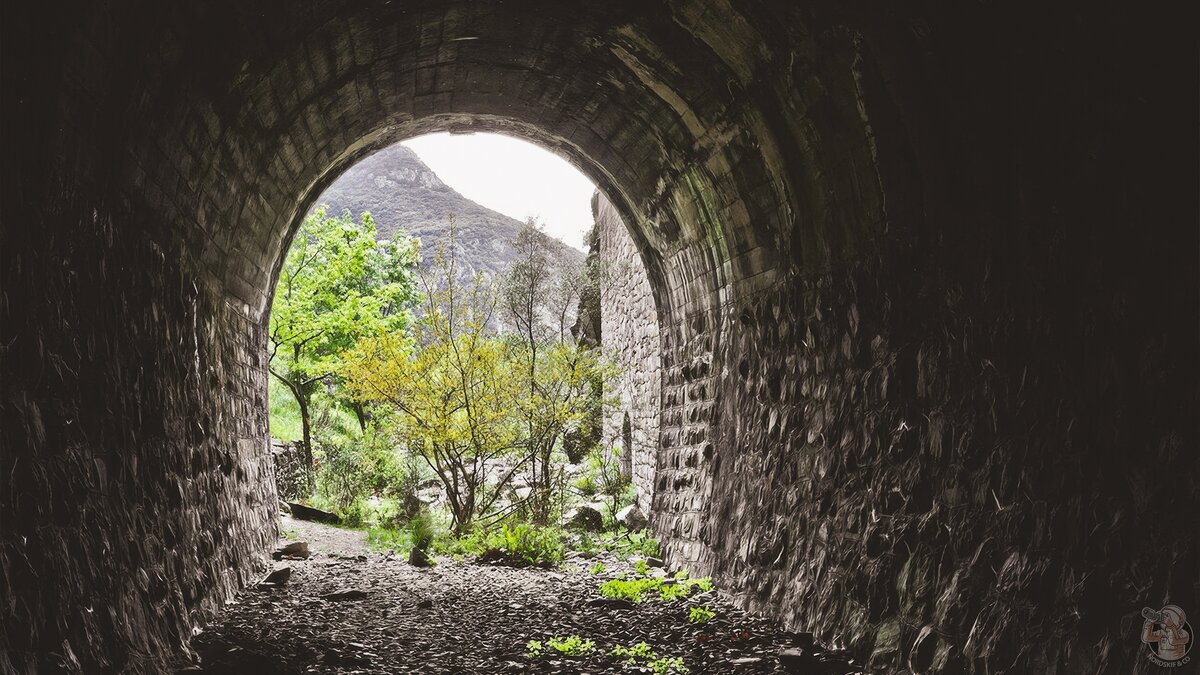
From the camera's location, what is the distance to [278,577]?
7.27m

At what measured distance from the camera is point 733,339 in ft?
23.8

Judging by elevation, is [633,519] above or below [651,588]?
above

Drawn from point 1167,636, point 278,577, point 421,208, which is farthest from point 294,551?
point 421,208

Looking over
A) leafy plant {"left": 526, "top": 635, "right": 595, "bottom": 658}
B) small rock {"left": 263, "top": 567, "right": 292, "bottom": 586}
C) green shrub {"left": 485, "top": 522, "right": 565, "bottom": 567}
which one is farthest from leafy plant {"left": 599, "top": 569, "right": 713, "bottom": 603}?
small rock {"left": 263, "top": 567, "right": 292, "bottom": 586}

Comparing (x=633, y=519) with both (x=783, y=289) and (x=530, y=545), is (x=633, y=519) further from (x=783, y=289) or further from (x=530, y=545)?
(x=783, y=289)

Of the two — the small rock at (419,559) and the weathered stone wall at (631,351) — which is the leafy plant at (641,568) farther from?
the small rock at (419,559)

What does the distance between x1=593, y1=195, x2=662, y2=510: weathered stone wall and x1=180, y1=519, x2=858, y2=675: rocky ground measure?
2.78m

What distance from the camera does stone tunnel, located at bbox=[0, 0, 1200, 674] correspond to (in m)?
2.89

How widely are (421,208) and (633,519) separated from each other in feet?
281

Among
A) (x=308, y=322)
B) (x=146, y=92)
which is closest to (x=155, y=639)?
(x=146, y=92)

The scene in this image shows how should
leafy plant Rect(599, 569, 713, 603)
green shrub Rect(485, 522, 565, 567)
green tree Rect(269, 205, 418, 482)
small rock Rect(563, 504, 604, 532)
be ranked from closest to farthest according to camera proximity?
1. leafy plant Rect(599, 569, 713, 603)
2. green shrub Rect(485, 522, 565, 567)
3. small rock Rect(563, 504, 604, 532)
4. green tree Rect(269, 205, 418, 482)

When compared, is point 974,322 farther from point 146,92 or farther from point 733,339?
point 146,92

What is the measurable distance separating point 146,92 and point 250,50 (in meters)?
1.04

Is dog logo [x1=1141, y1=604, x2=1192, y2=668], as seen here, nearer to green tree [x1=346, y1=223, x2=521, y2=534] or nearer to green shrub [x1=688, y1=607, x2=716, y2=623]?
green shrub [x1=688, y1=607, x2=716, y2=623]
